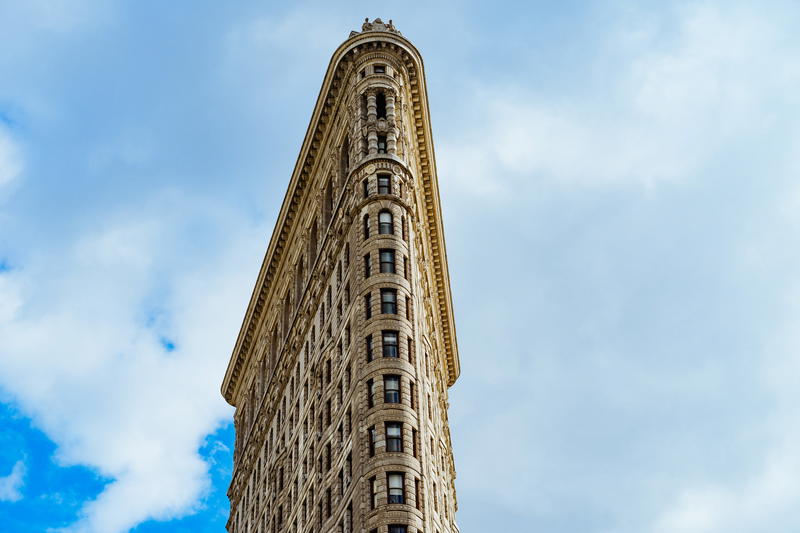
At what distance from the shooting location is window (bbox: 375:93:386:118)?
311 ft

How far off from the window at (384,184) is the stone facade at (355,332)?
22 cm

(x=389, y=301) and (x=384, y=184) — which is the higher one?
(x=384, y=184)

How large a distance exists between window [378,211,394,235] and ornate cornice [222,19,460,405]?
1876cm

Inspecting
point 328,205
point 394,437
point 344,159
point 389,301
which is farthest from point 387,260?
point 328,205

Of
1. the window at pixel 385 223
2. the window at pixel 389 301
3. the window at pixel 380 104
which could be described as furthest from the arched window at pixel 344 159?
the window at pixel 389 301

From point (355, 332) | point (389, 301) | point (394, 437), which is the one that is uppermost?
point (389, 301)

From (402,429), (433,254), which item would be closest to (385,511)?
(402,429)

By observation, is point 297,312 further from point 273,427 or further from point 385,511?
point 385,511

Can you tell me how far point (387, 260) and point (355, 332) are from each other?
21.4ft

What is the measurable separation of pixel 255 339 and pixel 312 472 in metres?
45.5

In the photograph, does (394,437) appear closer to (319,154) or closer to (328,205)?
(328,205)

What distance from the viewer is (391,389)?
71.1 meters

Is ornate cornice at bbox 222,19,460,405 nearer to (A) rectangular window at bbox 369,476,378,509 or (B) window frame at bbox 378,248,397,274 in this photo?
(B) window frame at bbox 378,248,397,274

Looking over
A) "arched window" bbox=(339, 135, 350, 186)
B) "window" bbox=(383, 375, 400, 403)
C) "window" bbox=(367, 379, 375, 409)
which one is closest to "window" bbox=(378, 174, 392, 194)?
"arched window" bbox=(339, 135, 350, 186)
